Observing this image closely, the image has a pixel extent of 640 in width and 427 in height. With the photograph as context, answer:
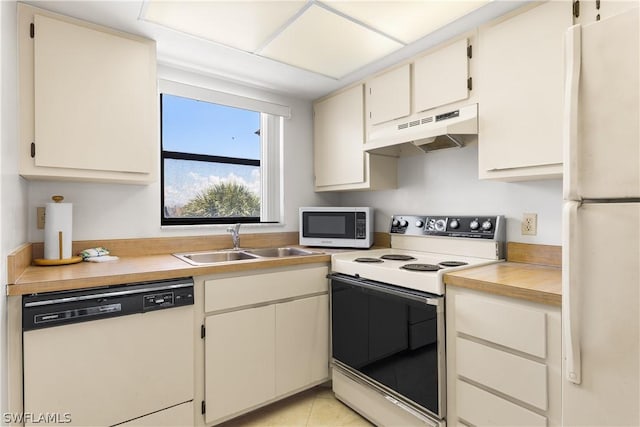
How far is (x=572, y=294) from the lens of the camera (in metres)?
1.05

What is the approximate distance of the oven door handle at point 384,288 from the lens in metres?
1.54

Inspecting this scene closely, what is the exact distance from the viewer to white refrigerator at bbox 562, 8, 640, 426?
959 millimetres

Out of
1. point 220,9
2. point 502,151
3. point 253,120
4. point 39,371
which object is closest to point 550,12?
point 502,151

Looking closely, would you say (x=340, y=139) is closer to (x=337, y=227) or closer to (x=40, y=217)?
(x=337, y=227)

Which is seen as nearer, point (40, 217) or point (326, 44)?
point (40, 217)

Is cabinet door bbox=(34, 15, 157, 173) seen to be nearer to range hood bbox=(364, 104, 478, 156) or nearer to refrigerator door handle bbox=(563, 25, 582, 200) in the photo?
range hood bbox=(364, 104, 478, 156)

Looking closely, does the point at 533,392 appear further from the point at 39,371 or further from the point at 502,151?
the point at 39,371

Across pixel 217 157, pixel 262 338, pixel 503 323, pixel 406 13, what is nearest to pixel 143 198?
pixel 217 157

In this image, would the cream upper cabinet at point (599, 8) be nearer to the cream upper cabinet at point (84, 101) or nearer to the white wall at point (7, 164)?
the cream upper cabinet at point (84, 101)

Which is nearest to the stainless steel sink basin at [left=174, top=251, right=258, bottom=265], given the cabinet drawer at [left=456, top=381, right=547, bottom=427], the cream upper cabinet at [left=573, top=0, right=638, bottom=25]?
the cabinet drawer at [left=456, top=381, right=547, bottom=427]

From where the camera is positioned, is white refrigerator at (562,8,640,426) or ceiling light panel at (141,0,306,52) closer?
white refrigerator at (562,8,640,426)

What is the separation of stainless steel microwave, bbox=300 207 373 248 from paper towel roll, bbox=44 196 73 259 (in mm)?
1484

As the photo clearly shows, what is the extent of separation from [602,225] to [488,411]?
2.91ft

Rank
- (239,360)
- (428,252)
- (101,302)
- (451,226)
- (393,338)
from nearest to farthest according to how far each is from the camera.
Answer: (101,302)
(393,338)
(239,360)
(451,226)
(428,252)
